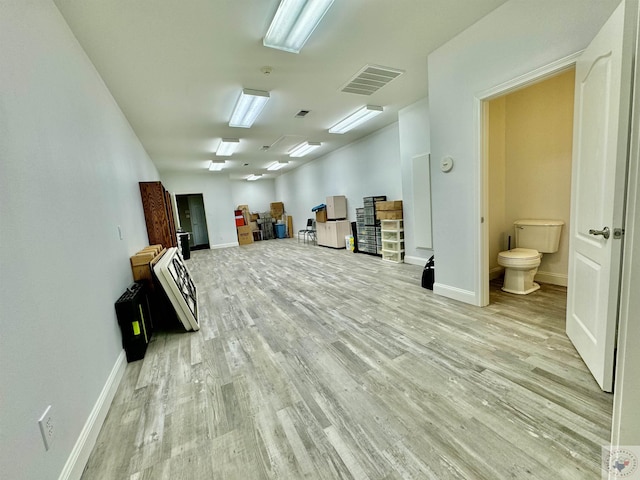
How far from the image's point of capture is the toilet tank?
119 inches

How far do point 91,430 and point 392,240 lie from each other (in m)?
4.75

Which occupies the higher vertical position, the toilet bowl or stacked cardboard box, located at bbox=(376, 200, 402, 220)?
stacked cardboard box, located at bbox=(376, 200, 402, 220)

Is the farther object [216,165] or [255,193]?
[255,193]

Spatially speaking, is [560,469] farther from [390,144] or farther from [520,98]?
[390,144]

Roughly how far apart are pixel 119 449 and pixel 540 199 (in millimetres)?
4621

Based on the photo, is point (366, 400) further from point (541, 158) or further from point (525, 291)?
point (541, 158)

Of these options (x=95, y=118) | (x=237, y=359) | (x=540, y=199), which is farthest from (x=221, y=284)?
(x=540, y=199)

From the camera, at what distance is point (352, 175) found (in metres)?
6.79

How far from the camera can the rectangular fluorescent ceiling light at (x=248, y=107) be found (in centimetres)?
331

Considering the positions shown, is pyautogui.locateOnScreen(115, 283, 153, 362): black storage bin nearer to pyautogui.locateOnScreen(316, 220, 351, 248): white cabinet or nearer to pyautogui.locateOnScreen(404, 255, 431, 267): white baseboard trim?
pyautogui.locateOnScreen(404, 255, 431, 267): white baseboard trim

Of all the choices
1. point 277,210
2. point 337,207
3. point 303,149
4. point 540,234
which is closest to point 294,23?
point 540,234

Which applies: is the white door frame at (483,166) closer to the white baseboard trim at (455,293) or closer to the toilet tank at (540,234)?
the white baseboard trim at (455,293)

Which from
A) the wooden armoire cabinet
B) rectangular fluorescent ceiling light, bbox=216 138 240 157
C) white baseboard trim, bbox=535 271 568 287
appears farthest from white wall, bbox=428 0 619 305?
the wooden armoire cabinet

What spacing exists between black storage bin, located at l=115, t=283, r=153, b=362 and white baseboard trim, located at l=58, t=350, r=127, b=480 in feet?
0.77
